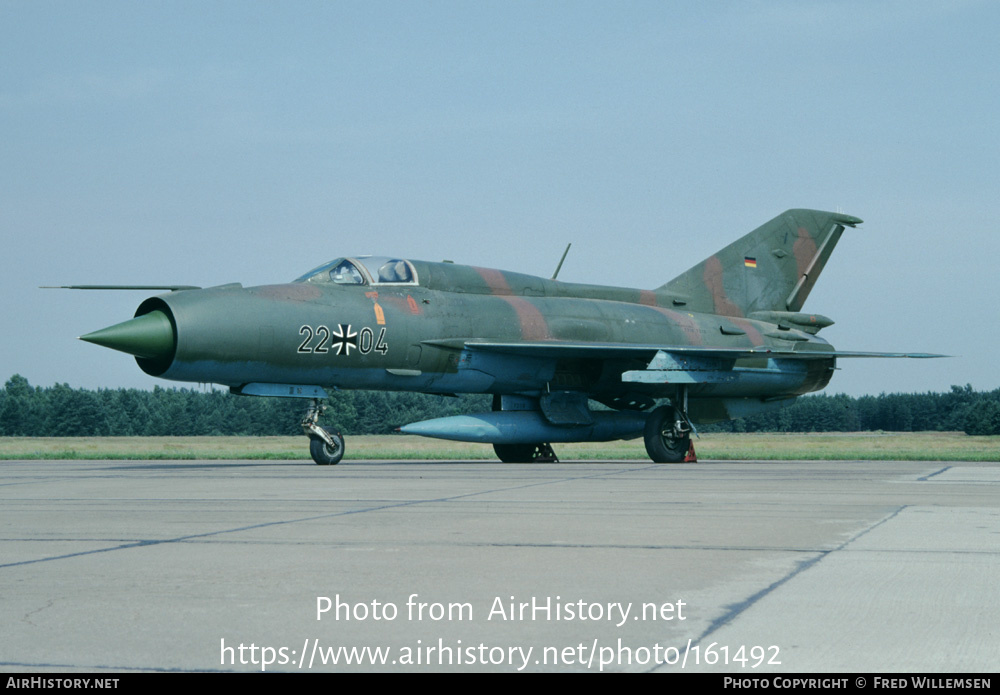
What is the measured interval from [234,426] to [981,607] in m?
86.2

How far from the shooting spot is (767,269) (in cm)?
2452

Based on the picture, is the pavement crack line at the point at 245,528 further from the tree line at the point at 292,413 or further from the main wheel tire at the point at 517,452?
the tree line at the point at 292,413

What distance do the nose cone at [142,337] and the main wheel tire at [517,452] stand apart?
7401 millimetres

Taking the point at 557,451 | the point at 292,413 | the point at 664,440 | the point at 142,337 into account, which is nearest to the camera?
the point at 142,337

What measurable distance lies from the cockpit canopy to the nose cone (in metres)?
2.96

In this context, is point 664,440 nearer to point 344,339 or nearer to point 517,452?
point 517,452

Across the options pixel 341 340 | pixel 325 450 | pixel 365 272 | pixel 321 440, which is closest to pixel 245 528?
pixel 341 340

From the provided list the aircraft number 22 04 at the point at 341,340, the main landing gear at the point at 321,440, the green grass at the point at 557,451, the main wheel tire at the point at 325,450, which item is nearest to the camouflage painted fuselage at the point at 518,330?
the aircraft number 22 04 at the point at 341,340

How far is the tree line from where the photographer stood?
3265 inches

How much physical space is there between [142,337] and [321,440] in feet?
11.5

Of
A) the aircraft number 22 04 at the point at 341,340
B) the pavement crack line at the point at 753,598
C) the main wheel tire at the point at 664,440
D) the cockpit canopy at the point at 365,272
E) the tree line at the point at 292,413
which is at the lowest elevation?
the tree line at the point at 292,413

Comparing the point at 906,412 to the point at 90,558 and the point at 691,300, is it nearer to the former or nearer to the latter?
the point at 691,300

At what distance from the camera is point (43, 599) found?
4668 millimetres

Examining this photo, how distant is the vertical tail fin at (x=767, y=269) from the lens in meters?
23.8
